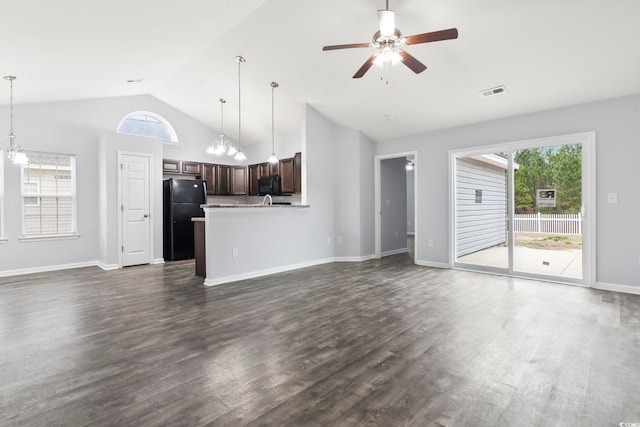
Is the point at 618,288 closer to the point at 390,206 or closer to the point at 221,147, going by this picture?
the point at 390,206

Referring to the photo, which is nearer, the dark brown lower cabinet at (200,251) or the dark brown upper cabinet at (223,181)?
the dark brown lower cabinet at (200,251)

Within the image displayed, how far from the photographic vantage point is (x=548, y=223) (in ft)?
15.0

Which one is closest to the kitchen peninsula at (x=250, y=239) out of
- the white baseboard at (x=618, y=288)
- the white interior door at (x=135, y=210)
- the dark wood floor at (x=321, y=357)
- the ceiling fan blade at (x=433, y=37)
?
the dark wood floor at (x=321, y=357)

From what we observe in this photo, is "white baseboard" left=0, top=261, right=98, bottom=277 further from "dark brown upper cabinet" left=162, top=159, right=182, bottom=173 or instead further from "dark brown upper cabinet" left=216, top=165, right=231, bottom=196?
"dark brown upper cabinet" left=216, top=165, right=231, bottom=196

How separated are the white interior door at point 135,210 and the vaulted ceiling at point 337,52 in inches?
55.6

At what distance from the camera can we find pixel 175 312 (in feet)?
10.6

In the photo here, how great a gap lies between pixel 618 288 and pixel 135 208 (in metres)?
7.83

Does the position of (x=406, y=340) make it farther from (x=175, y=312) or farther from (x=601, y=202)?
(x=601, y=202)

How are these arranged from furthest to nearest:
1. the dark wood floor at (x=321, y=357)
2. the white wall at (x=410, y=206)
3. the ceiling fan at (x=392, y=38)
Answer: the white wall at (x=410, y=206), the ceiling fan at (x=392, y=38), the dark wood floor at (x=321, y=357)

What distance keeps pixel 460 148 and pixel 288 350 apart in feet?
14.9

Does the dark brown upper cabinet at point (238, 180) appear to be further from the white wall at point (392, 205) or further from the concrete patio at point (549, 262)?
the concrete patio at point (549, 262)

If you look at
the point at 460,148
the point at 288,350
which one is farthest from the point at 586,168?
the point at 288,350

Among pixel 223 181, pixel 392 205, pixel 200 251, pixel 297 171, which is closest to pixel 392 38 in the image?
pixel 200 251

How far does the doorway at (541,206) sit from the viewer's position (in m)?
4.16
